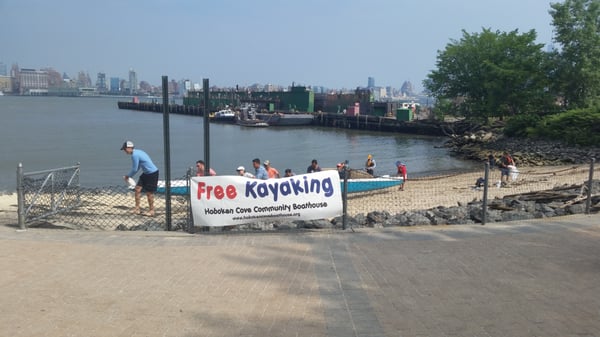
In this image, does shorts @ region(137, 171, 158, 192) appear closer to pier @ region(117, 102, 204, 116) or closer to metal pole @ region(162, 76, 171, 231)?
metal pole @ region(162, 76, 171, 231)

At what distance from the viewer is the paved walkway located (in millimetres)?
4930

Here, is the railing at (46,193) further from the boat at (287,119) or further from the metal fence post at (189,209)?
the boat at (287,119)

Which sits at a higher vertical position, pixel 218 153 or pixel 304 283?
pixel 304 283

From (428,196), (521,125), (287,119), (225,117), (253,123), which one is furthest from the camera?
(225,117)

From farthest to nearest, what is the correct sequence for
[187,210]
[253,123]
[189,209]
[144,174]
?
[253,123]
[144,174]
[187,210]
[189,209]

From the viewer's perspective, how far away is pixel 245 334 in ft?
15.4

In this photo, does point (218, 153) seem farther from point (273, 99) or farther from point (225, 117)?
point (273, 99)

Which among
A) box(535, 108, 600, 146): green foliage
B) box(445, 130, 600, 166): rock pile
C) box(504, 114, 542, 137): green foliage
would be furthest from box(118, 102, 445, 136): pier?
box(535, 108, 600, 146): green foliage

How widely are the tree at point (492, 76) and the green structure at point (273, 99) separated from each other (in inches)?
2079

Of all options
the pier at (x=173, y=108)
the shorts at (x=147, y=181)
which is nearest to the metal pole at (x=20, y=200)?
the shorts at (x=147, y=181)

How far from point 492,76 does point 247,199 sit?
150ft

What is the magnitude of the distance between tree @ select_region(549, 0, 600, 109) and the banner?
136 feet

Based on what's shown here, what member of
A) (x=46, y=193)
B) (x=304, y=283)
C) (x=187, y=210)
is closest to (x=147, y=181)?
(x=46, y=193)

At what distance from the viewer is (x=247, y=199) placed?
8352 mm
